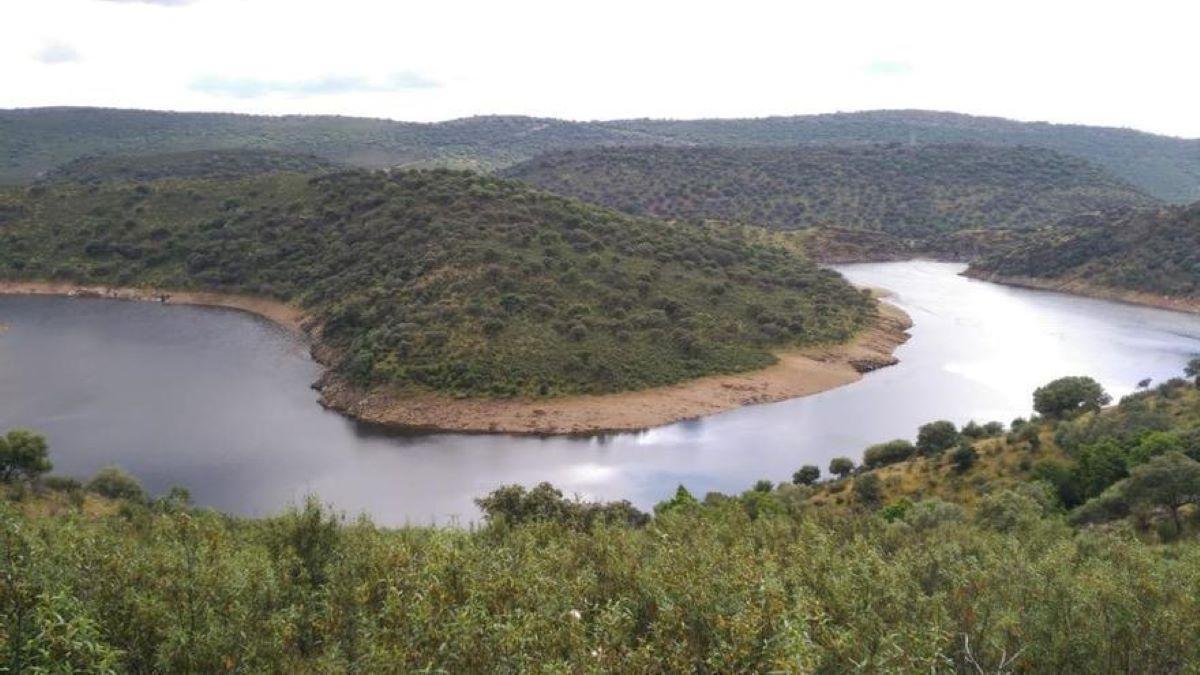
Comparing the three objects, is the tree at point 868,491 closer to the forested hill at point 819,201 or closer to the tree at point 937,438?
the tree at point 937,438

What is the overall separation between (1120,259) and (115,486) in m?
141

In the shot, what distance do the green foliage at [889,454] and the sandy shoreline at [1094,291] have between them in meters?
87.0

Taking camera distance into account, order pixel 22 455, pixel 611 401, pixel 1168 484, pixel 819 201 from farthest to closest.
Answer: pixel 819 201, pixel 611 401, pixel 22 455, pixel 1168 484

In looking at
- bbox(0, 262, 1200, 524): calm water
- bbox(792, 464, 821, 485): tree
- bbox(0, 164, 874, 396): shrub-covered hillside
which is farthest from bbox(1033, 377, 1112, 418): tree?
bbox(0, 164, 874, 396): shrub-covered hillside

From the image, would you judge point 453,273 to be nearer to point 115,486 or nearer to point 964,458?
point 115,486

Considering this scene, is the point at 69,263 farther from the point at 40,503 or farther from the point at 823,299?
the point at 823,299

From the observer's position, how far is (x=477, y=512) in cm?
4884

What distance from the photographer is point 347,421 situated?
2525 inches

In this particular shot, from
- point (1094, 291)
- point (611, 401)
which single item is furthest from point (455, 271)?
point (1094, 291)

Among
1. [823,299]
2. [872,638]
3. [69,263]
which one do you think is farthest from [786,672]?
[69,263]

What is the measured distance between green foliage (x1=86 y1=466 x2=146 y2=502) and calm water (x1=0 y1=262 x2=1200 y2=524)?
16.6 ft

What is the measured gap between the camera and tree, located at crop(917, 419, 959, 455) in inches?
2051

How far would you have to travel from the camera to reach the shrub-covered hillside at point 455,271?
71.6 metres

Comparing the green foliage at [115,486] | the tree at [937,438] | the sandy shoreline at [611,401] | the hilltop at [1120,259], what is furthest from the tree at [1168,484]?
the hilltop at [1120,259]
